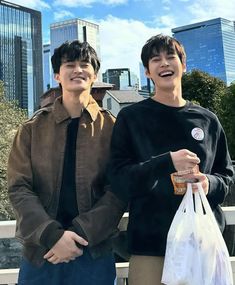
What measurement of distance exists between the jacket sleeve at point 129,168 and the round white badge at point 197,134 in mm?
255

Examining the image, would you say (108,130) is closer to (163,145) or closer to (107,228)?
(163,145)

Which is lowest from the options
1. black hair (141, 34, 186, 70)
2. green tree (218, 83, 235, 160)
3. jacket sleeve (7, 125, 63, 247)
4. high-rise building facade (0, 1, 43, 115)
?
jacket sleeve (7, 125, 63, 247)

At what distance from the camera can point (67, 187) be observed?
6.10 feet

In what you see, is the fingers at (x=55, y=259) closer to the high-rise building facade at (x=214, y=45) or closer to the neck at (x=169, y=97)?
the neck at (x=169, y=97)

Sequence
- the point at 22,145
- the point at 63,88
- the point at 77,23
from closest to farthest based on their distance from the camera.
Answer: the point at 22,145, the point at 63,88, the point at 77,23

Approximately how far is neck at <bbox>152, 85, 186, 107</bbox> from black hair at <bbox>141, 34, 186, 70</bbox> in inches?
6.5

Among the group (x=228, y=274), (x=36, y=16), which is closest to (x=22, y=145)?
(x=228, y=274)

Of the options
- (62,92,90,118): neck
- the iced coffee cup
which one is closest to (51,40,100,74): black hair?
(62,92,90,118): neck

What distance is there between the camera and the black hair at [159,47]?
6.36 feet

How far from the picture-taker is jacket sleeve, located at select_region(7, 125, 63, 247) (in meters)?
1.72

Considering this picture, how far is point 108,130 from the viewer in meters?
2.00

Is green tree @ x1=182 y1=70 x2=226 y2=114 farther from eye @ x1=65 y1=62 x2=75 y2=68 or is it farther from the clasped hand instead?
the clasped hand

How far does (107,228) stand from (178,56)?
36.4 inches

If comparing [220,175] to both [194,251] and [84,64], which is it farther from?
[84,64]
